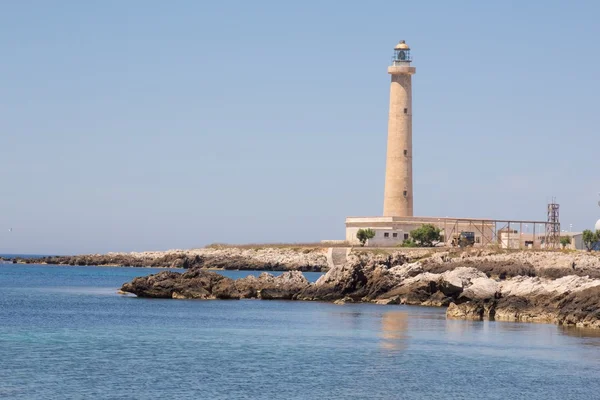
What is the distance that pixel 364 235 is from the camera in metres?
84.1

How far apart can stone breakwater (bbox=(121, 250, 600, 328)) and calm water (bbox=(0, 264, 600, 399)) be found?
170 cm

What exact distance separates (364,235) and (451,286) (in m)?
38.9

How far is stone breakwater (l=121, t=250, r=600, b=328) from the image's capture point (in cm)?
3769

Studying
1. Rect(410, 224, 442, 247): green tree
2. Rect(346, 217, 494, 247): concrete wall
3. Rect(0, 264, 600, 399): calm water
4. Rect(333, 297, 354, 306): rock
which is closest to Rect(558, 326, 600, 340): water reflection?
Rect(0, 264, 600, 399): calm water

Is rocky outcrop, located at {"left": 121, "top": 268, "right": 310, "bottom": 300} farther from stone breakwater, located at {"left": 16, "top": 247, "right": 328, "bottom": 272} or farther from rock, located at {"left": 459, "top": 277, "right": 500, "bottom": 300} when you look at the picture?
stone breakwater, located at {"left": 16, "top": 247, "right": 328, "bottom": 272}

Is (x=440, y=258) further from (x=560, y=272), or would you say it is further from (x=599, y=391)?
(x=599, y=391)

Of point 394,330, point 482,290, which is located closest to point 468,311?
point 482,290

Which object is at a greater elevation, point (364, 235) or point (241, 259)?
point (364, 235)

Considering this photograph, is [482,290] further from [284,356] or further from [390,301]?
[284,356]

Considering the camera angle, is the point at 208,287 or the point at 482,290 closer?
the point at 482,290

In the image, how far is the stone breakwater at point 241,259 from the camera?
284ft

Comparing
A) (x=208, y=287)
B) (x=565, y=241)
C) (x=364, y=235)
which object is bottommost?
(x=208, y=287)

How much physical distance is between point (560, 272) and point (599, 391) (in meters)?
32.5

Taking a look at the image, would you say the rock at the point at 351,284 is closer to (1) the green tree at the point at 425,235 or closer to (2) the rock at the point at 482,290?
(2) the rock at the point at 482,290
